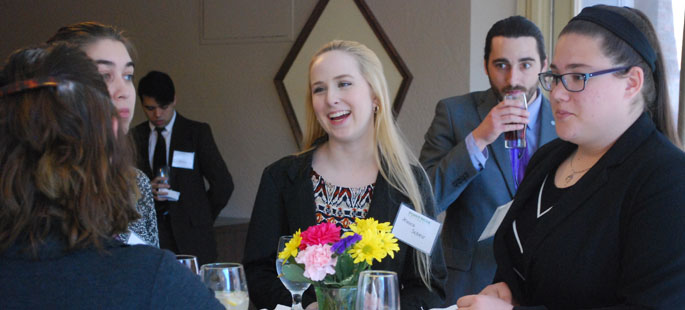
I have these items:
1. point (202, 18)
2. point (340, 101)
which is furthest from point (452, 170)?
point (202, 18)

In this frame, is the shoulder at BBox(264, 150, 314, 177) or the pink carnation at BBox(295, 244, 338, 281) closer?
the pink carnation at BBox(295, 244, 338, 281)

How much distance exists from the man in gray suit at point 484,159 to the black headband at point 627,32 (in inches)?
38.1

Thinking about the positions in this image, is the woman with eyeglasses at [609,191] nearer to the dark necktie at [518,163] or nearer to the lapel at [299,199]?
the lapel at [299,199]

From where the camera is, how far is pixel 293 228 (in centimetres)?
224

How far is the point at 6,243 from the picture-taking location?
1113mm

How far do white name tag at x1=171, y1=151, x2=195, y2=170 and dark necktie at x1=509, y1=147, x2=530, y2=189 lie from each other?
2.46m

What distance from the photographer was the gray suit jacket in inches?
108

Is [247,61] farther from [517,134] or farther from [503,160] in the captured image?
[517,134]

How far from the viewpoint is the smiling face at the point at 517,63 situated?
279cm

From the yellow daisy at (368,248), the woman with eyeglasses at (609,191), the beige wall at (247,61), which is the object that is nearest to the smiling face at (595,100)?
the woman with eyeglasses at (609,191)

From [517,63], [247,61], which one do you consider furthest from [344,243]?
[247,61]

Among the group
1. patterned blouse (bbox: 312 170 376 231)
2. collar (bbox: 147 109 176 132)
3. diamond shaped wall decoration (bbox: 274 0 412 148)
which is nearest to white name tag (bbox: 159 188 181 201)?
collar (bbox: 147 109 176 132)

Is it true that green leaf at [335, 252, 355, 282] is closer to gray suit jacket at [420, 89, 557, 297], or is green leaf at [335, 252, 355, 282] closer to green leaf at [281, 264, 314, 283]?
green leaf at [281, 264, 314, 283]

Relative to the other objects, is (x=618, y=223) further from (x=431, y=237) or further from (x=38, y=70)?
(x=38, y=70)
